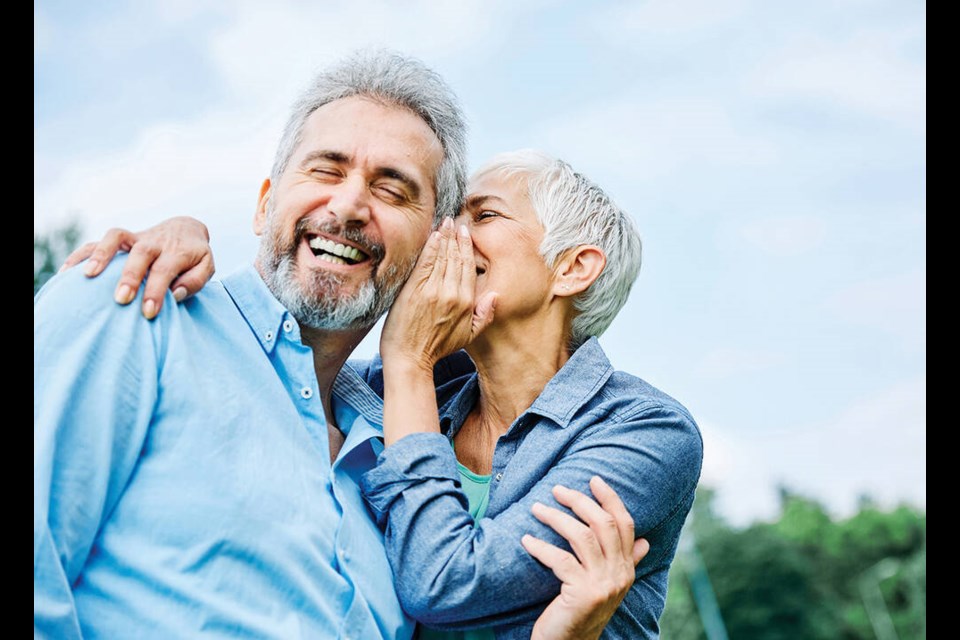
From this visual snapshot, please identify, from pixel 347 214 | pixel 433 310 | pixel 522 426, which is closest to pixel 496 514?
pixel 522 426

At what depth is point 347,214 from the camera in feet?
10.6

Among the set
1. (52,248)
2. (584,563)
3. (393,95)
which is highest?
(393,95)

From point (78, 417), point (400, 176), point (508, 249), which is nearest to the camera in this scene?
point (78, 417)

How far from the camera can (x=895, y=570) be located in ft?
192

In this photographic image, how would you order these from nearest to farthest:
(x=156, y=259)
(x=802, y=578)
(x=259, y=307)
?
(x=156, y=259) < (x=259, y=307) < (x=802, y=578)

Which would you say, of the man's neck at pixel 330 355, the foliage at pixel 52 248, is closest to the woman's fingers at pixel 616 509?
the man's neck at pixel 330 355

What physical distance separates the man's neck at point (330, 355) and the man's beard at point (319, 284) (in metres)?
0.06

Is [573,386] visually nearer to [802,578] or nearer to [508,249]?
[508,249]

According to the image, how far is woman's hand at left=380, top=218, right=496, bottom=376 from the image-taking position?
3.50m

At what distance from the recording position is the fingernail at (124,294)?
2.44 meters

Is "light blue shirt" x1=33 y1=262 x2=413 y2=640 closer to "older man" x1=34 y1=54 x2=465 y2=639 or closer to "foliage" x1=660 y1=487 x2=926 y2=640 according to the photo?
"older man" x1=34 y1=54 x2=465 y2=639

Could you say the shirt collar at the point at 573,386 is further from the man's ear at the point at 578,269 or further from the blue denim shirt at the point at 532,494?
the man's ear at the point at 578,269

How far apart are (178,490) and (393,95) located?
1.68 meters

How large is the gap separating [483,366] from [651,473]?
100 centimetres
